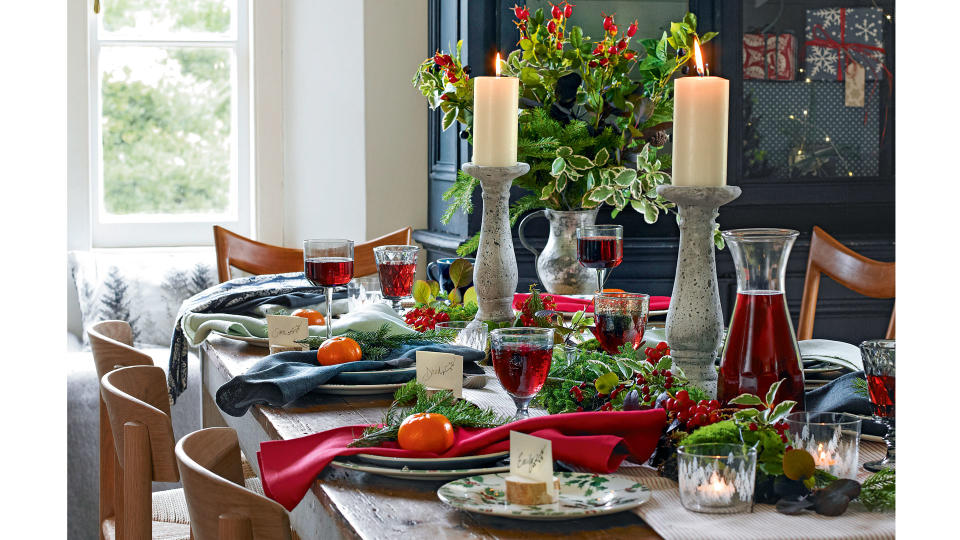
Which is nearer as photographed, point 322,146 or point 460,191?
point 460,191

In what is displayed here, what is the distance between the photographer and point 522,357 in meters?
1.07

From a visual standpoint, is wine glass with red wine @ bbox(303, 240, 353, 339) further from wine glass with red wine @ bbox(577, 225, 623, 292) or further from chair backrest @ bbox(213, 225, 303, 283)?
chair backrest @ bbox(213, 225, 303, 283)

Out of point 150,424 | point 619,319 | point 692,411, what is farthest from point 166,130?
point 692,411

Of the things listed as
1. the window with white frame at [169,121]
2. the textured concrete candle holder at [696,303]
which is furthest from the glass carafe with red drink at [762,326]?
the window with white frame at [169,121]

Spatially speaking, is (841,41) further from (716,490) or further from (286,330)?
(716,490)

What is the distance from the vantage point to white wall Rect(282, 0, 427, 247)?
3377 mm

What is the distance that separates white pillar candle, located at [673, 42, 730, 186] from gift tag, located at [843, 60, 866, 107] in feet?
7.56

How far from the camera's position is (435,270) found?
7.02 ft

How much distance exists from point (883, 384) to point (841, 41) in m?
2.55
